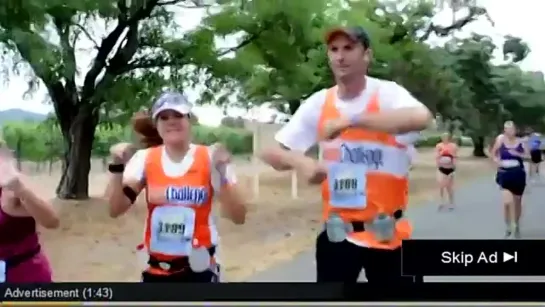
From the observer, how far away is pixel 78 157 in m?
2.33

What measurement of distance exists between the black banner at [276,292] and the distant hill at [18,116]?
442mm

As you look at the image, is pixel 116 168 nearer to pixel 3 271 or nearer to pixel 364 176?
pixel 3 271

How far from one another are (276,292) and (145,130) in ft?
1.81

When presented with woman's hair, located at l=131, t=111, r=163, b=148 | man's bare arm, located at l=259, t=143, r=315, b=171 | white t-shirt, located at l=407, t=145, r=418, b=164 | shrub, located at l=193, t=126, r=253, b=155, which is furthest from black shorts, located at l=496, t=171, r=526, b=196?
woman's hair, located at l=131, t=111, r=163, b=148

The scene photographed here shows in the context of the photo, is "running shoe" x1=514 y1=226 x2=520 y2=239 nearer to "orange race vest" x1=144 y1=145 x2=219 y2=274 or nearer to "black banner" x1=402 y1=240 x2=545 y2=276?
A: "black banner" x1=402 y1=240 x2=545 y2=276

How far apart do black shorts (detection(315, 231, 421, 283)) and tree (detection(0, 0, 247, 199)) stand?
59 centimetres

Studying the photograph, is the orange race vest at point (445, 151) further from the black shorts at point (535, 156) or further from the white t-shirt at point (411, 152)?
the black shorts at point (535, 156)

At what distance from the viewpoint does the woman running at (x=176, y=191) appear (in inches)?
89.0

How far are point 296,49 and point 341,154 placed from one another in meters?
0.33

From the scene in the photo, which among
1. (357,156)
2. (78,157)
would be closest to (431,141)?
(357,156)

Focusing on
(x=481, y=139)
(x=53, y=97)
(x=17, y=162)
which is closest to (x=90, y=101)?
(x=53, y=97)

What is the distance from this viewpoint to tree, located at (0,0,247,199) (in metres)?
2.32

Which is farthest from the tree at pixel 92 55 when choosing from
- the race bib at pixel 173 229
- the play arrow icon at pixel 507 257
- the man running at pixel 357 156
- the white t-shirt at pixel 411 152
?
the play arrow icon at pixel 507 257

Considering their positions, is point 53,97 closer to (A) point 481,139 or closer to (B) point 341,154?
(B) point 341,154
